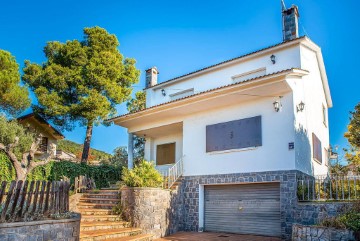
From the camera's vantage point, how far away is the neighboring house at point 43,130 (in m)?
22.6

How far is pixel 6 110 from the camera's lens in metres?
21.2

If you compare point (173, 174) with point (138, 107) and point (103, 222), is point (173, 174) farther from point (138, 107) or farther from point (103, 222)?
point (138, 107)

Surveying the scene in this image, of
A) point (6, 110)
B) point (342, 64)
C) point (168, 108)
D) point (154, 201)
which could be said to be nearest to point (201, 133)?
point (168, 108)

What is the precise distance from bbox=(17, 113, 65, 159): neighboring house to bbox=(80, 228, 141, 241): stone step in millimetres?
13802

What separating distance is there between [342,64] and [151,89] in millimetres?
Result: 12019

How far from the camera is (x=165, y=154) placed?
1625 cm

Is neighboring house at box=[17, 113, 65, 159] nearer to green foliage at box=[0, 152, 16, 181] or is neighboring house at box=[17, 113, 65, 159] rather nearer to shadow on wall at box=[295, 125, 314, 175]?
green foliage at box=[0, 152, 16, 181]

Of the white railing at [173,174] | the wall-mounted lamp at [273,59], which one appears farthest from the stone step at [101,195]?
the wall-mounted lamp at [273,59]

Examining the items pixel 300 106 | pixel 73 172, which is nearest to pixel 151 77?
pixel 73 172

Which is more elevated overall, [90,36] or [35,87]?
[90,36]

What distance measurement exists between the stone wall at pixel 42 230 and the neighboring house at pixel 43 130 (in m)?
15.8

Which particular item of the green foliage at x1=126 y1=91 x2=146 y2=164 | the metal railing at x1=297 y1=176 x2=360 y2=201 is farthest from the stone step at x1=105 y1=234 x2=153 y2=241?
the green foliage at x1=126 y1=91 x2=146 y2=164

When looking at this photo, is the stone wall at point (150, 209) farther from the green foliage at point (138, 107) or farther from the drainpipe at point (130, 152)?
the green foliage at point (138, 107)

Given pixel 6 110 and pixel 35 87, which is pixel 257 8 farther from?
pixel 6 110
